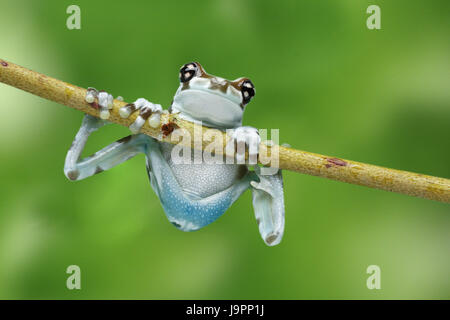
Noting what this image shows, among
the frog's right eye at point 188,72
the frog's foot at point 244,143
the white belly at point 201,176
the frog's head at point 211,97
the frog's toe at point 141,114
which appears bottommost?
the white belly at point 201,176

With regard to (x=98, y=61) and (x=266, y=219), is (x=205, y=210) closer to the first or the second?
(x=266, y=219)

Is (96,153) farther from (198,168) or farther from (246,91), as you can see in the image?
(246,91)

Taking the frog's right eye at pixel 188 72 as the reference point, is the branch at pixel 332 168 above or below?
below

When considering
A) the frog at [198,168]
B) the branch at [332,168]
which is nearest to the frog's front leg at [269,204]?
the frog at [198,168]

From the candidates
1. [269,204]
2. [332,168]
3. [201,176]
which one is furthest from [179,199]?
[332,168]

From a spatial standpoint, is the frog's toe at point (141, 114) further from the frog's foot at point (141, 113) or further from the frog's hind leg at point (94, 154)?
the frog's hind leg at point (94, 154)

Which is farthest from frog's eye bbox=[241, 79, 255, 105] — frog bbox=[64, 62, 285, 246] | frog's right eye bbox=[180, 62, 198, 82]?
frog's right eye bbox=[180, 62, 198, 82]

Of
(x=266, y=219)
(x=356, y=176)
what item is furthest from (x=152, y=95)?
(x=356, y=176)
